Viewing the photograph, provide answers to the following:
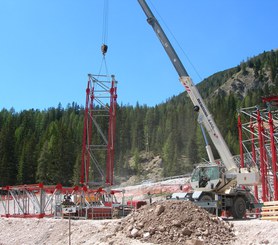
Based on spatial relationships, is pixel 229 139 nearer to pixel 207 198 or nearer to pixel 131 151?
pixel 131 151

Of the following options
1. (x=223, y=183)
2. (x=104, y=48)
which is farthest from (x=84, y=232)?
(x=104, y=48)

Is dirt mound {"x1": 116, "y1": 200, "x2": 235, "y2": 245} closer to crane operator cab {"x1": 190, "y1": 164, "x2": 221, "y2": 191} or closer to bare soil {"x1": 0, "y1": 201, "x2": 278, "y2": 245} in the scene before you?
bare soil {"x1": 0, "y1": 201, "x2": 278, "y2": 245}

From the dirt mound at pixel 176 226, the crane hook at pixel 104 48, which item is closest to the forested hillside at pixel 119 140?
the crane hook at pixel 104 48

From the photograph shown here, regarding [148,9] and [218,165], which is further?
[148,9]

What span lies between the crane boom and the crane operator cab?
1063 millimetres

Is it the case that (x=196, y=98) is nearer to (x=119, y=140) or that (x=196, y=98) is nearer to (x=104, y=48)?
(x=104, y=48)

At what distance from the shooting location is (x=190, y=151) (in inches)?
4338

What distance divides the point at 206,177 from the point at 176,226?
7087 mm

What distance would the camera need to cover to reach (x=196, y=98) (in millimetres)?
26766

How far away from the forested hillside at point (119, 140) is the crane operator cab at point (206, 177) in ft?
212

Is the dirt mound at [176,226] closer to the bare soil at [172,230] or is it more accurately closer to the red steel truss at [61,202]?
the bare soil at [172,230]

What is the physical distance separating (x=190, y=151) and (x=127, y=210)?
3174 inches

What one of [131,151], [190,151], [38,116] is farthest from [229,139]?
[38,116]

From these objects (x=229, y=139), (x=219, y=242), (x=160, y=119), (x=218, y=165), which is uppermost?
(x=160, y=119)
